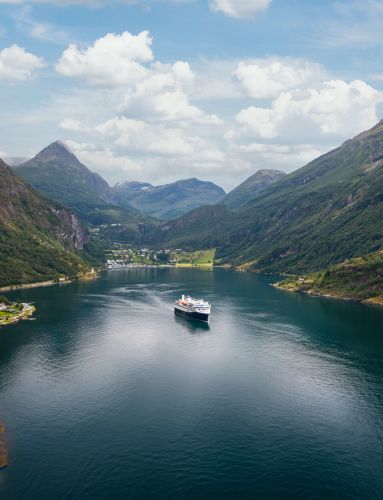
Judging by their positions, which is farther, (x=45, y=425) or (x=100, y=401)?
(x=100, y=401)

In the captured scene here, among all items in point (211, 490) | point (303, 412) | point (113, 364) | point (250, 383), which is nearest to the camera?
point (211, 490)

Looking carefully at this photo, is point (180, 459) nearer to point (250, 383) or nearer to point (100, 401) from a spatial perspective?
point (100, 401)

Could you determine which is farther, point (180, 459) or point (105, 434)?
point (105, 434)

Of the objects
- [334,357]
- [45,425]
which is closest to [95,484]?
[45,425]

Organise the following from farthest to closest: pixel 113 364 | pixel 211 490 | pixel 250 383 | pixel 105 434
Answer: pixel 113 364 → pixel 250 383 → pixel 105 434 → pixel 211 490

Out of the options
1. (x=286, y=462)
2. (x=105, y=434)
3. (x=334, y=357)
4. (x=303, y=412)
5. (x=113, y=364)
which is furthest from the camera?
(x=334, y=357)

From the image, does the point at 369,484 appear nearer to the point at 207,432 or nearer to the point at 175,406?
the point at 207,432

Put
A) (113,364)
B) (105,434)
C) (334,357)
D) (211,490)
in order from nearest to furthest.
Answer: (211,490) < (105,434) < (113,364) < (334,357)

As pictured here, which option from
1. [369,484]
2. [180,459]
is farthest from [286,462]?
[180,459]
